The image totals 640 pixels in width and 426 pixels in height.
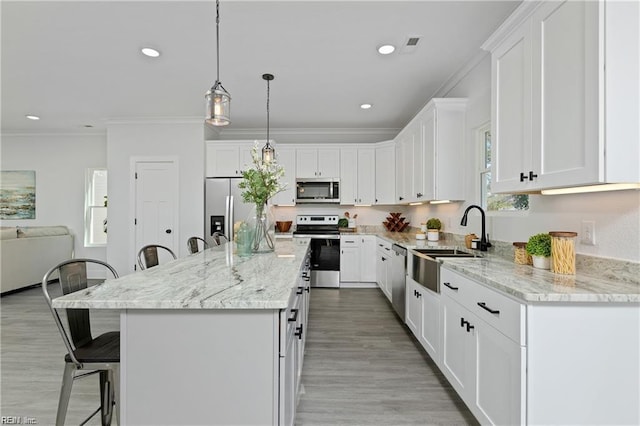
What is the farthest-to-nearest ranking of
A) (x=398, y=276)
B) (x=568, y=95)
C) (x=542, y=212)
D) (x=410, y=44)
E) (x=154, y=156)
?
(x=154, y=156) → (x=398, y=276) → (x=410, y=44) → (x=542, y=212) → (x=568, y=95)

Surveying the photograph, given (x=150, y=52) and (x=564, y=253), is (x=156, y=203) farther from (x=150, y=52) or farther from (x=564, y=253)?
(x=564, y=253)

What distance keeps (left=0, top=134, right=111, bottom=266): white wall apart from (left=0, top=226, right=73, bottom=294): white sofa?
0.43 metres

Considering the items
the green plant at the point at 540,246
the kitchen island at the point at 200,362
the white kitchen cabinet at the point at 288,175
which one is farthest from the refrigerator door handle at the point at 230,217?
the green plant at the point at 540,246

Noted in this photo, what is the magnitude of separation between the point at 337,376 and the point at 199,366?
4.80 ft

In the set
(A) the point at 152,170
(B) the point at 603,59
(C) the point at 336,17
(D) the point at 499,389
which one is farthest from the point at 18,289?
(B) the point at 603,59

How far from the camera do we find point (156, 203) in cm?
516

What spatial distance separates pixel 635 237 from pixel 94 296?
2.43m

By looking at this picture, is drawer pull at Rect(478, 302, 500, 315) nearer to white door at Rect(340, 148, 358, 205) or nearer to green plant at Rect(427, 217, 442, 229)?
green plant at Rect(427, 217, 442, 229)

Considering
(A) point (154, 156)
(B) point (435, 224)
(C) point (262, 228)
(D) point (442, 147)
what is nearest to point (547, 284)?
(C) point (262, 228)

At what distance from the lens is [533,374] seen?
1298 mm

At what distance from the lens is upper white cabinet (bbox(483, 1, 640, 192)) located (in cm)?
128

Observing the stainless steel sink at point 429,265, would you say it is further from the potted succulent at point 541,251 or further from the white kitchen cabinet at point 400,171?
the white kitchen cabinet at point 400,171

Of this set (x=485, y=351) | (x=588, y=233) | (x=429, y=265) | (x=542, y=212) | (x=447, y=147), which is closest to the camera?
(x=485, y=351)

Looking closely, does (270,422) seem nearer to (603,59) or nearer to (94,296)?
(94,296)
